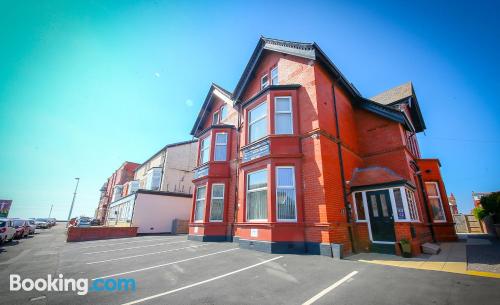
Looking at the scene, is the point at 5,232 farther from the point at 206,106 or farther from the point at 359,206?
the point at 359,206

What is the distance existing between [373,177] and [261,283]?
805cm

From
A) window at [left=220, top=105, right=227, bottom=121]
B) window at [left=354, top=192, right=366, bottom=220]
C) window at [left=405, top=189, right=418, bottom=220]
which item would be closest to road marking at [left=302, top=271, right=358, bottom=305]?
window at [left=354, top=192, right=366, bottom=220]

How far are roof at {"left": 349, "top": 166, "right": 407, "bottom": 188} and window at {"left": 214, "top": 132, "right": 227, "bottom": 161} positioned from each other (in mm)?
8471

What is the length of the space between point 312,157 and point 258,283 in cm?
592

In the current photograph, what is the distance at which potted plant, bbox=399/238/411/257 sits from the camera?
7.97 meters


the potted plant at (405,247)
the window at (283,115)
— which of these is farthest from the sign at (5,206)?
the potted plant at (405,247)

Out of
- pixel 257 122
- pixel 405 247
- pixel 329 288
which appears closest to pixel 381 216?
pixel 405 247

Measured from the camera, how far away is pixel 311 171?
9383 mm

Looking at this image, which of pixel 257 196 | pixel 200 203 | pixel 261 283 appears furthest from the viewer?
pixel 200 203

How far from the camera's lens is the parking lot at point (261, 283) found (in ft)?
14.1

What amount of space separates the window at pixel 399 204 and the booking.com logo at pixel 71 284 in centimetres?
1025

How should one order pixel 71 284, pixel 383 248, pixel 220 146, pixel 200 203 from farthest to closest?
pixel 220 146 < pixel 200 203 < pixel 383 248 < pixel 71 284

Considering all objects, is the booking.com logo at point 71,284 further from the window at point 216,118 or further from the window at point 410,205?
the window at point 216,118

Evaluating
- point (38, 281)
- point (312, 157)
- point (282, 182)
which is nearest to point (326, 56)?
point (312, 157)
